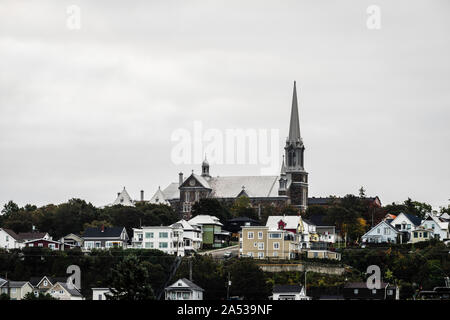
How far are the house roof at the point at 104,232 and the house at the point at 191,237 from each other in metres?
7.44

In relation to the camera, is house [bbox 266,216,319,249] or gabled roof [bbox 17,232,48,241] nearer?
house [bbox 266,216,319,249]

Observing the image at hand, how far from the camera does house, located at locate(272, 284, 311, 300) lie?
81812mm

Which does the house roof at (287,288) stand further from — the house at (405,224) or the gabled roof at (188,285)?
the house at (405,224)

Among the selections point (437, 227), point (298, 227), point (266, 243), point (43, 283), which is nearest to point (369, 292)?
point (43, 283)

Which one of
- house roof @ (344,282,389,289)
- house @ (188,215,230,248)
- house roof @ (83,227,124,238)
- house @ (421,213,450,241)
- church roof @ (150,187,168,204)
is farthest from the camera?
church roof @ (150,187,168,204)

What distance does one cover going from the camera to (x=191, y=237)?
4737 inches

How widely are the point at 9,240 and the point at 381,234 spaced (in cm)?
Answer: 4351

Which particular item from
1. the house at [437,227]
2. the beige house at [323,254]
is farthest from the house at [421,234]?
the beige house at [323,254]

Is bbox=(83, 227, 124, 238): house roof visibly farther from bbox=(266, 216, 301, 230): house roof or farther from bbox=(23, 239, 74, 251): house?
bbox=(266, 216, 301, 230): house roof

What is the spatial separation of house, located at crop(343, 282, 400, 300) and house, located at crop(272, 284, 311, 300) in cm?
380

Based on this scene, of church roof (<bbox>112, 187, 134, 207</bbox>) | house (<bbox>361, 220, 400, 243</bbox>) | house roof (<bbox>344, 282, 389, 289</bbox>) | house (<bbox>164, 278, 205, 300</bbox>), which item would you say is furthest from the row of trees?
house roof (<bbox>344, 282, 389, 289</bbox>)

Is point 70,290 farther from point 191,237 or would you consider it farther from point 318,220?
point 318,220
